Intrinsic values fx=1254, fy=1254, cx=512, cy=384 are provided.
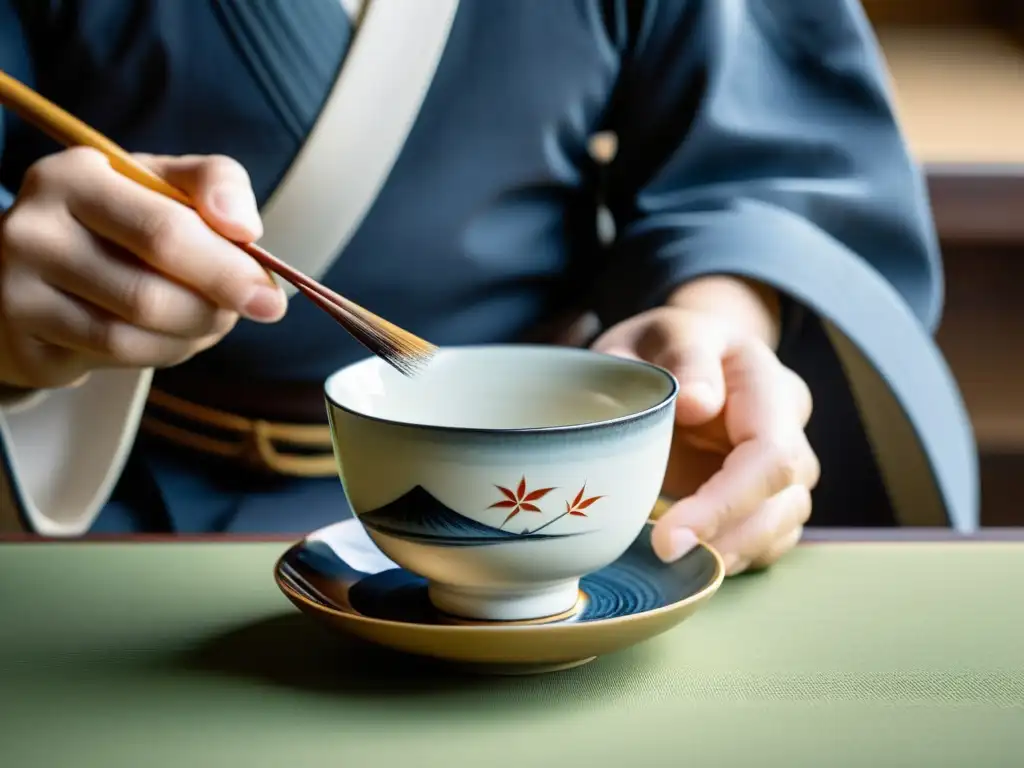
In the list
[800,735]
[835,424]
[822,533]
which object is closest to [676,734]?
Answer: [800,735]

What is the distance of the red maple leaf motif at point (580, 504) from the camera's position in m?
0.38

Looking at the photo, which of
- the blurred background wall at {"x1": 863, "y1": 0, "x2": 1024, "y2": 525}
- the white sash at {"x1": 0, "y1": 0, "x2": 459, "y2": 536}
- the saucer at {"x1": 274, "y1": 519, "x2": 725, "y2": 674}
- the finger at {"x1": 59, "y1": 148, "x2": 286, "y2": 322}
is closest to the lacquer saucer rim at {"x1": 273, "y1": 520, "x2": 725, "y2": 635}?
the saucer at {"x1": 274, "y1": 519, "x2": 725, "y2": 674}

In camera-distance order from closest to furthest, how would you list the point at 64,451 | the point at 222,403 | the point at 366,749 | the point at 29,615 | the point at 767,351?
the point at 366,749 → the point at 29,615 → the point at 767,351 → the point at 64,451 → the point at 222,403

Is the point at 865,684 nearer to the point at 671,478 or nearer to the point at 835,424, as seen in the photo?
the point at 671,478

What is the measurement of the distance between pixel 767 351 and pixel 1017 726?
233 millimetres

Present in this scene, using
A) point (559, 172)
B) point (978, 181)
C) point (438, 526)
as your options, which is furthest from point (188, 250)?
point (978, 181)

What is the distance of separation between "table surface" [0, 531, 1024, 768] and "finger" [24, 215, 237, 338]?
104mm

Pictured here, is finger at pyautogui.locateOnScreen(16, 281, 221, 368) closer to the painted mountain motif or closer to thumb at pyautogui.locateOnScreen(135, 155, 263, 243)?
thumb at pyautogui.locateOnScreen(135, 155, 263, 243)

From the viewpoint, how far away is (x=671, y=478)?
600 mm

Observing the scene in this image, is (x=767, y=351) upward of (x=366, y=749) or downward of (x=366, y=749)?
upward

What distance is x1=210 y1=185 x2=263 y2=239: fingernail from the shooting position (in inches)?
18.1

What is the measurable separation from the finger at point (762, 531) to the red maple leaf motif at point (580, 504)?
12 centimetres

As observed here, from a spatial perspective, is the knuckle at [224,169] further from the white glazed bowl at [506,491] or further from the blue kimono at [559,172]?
the blue kimono at [559,172]

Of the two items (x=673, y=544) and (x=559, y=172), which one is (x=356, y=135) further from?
(x=673, y=544)
